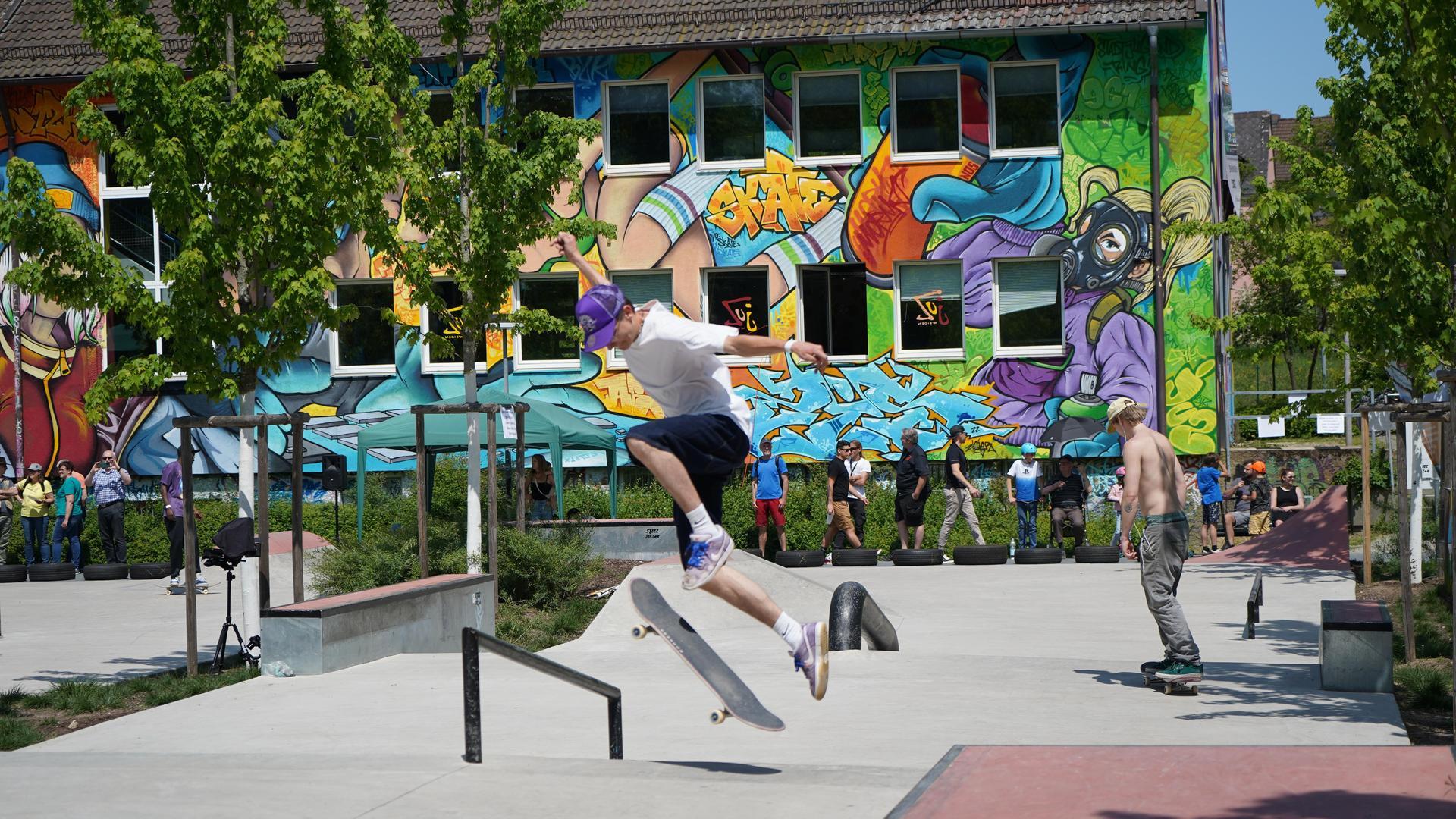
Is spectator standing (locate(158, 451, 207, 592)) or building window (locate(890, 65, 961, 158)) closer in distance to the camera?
spectator standing (locate(158, 451, 207, 592))

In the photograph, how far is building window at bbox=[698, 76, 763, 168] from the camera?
27.6 metres

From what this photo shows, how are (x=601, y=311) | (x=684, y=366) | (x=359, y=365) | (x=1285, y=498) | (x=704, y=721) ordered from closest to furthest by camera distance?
(x=601, y=311)
(x=684, y=366)
(x=704, y=721)
(x=1285, y=498)
(x=359, y=365)

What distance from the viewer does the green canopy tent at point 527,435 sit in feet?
79.5

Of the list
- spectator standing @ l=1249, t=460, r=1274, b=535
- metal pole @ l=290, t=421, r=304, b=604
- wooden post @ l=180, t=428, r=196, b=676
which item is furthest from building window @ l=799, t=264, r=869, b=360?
wooden post @ l=180, t=428, r=196, b=676

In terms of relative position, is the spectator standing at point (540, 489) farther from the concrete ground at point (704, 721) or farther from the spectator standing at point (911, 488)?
the concrete ground at point (704, 721)

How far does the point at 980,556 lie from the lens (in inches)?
885

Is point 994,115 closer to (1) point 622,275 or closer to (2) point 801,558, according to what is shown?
(1) point 622,275

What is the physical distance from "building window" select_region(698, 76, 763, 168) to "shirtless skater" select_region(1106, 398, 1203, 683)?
58.9 feet

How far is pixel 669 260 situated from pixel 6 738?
19.8 meters

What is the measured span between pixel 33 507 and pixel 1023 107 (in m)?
17.7

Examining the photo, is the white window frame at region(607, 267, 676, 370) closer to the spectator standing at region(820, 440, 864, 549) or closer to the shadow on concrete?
the spectator standing at region(820, 440, 864, 549)

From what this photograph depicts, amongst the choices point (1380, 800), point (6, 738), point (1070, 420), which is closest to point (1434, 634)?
point (1380, 800)

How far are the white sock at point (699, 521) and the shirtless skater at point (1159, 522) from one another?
418 centimetres

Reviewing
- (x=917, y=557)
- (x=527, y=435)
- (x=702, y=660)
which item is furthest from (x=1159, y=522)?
(x=527, y=435)
